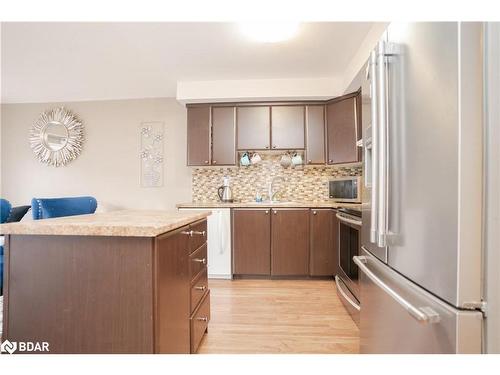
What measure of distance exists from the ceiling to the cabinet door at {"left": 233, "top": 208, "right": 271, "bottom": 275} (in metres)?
1.65

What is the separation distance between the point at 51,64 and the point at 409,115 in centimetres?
345

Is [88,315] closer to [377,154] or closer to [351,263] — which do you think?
[377,154]

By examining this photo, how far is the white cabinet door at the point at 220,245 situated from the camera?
10.0ft

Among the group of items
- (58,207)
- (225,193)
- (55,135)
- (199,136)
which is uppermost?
(55,135)

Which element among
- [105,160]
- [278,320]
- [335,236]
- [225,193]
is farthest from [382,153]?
[105,160]

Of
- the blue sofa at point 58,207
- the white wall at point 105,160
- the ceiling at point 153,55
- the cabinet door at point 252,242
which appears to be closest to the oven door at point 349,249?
the cabinet door at point 252,242

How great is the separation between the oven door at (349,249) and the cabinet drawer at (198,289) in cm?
118

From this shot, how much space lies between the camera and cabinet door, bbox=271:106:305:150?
10.7ft

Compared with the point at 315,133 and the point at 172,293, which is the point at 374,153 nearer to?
the point at 172,293

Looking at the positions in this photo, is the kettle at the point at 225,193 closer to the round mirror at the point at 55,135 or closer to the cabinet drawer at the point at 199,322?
the cabinet drawer at the point at 199,322

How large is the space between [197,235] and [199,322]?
538 millimetres

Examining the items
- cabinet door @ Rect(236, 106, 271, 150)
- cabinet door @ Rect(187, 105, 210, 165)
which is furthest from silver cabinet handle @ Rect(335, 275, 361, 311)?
cabinet door @ Rect(187, 105, 210, 165)

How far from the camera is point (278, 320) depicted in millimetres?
2055
